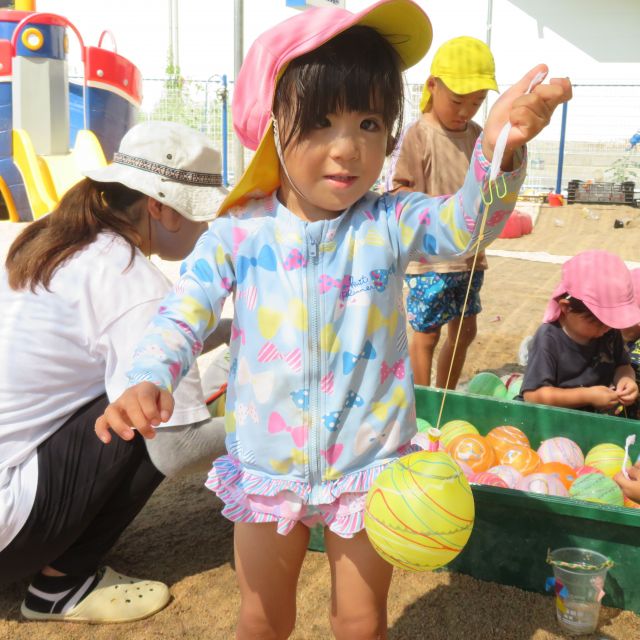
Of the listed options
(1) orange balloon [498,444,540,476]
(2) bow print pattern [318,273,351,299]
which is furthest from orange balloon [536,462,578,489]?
(2) bow print pattern [318,273,351,299]

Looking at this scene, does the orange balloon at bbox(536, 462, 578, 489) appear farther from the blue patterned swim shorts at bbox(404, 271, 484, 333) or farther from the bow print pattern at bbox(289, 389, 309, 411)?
the bow print pattern at bbox(289, 389, 309, 411)

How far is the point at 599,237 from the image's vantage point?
1098cm

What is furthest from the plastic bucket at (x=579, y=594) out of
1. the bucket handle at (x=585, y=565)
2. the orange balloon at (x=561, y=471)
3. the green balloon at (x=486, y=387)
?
the green balloon at (x=486, y=387)

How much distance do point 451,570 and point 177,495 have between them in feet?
3.82

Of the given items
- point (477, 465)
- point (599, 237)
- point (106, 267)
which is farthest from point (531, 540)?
point (599, 237)

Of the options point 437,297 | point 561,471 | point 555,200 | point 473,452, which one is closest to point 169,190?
point 473,452

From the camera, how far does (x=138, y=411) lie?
1412 millimetres

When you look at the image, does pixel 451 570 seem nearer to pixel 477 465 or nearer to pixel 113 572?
pixel 477 465

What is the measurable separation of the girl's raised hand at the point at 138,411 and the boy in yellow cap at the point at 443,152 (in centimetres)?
229

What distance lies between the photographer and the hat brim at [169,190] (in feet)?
8.25

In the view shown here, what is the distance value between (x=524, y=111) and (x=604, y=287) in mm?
1849

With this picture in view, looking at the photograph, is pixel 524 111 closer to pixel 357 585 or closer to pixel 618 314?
pixel 357 585

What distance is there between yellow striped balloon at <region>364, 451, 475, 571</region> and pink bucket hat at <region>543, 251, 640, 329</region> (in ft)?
5.85

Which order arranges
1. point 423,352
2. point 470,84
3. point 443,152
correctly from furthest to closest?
1. point 423,352
2. point 443,152
3. point 470,84
